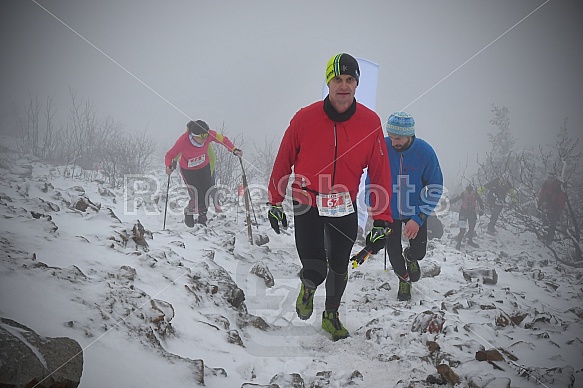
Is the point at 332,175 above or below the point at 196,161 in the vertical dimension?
below

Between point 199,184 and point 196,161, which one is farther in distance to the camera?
point 199,184

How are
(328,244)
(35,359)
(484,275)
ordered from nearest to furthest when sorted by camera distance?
(35,359)
(328,244)
(484,275)

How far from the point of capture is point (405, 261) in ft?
13.7

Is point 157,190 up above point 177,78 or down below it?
below

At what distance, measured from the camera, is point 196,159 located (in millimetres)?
6844

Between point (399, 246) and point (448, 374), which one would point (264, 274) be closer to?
point (399, 246)

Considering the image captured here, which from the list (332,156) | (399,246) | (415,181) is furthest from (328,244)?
(415,181)

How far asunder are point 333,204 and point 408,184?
153 centimetres

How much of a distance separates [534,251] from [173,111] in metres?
88.2

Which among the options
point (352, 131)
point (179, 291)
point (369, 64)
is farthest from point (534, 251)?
point (179, 291)

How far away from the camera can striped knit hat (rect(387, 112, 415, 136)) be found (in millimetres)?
3602

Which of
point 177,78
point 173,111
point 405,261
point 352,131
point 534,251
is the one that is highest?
point 177,78

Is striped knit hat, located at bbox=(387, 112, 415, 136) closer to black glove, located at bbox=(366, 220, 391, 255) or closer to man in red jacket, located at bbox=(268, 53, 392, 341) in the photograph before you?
man in red jacket, located at bbox=(268, 53, 392, 341)

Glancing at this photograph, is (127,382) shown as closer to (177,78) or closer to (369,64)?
(369,64)
